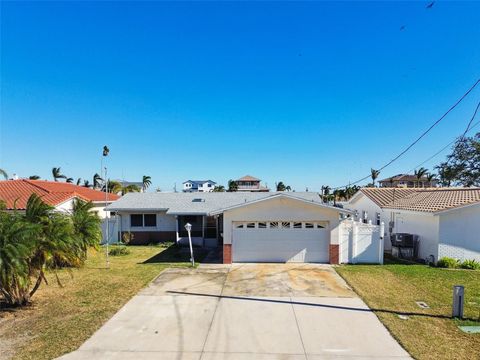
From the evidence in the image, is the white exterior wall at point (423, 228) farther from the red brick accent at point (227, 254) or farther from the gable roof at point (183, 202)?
the red brick accent at point (227, 254)

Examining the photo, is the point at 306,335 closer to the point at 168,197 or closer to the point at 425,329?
the point at 425,329

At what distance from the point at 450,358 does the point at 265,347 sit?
381 cm

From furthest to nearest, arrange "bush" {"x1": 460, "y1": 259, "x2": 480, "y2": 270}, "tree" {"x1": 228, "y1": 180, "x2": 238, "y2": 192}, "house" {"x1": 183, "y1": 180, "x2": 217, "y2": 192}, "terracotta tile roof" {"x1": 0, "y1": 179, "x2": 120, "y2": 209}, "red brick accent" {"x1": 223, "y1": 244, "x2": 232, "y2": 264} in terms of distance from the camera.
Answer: "house" {"x1": 183, "y1": 180, "x2": 217, "y2": 192} → "tree" {"x1": 228, "y1": 180, "x2": 238, "y2": 192} → "terracotta tile roof" {"x1": 0, "y1": 179, "x2": 120, "y2": 209} → "red brick accent" {"x1": 223, "y1": 244, "x2": 232, "y2": 264} → "bush" {"x1": 460, "y1": 259, "x2": 480, "y2": 270}

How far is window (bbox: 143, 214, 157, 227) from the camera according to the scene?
2138cm

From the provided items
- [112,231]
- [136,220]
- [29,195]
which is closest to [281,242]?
[136,220]

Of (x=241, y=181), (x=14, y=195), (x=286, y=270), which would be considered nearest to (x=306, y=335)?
(x=286, y=270)

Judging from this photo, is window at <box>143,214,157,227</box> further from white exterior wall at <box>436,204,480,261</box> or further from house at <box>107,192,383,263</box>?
white exterior wall at <box>436,204,480,261</box>

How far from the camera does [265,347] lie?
21.8 feet

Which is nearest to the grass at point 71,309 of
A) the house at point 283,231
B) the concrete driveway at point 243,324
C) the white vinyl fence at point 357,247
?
the concrete driveway at point 243,324

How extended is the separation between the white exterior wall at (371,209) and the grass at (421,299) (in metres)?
5.21

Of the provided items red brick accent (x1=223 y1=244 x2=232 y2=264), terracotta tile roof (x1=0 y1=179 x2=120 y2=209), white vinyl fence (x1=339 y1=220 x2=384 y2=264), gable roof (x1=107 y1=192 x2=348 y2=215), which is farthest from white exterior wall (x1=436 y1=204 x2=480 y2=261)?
terracotta tile roof (x1=0 y1=179 x2=120 y2=209)

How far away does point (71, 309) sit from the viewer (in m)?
8.89

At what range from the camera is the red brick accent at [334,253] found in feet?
48.6

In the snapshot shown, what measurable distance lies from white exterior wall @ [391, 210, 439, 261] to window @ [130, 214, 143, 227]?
17085 mm
